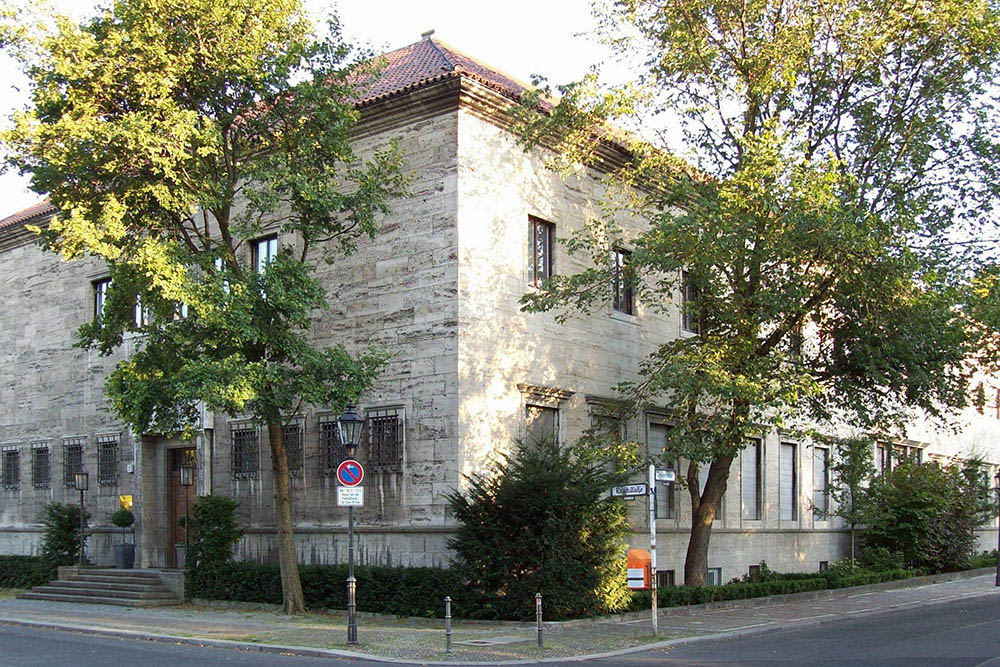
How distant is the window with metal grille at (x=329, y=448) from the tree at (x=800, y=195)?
5105 millimetres

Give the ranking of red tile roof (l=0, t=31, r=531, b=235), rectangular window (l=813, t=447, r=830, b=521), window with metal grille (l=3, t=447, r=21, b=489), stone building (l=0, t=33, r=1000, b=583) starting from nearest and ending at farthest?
stone building (l=0, t=33, r=1000, b=583)
red tile roof (l=0, t=31, r=531, b=235)
window with metal grille (l=3, t=447, r=21, b=489)
rectangular window (l=813, t=447, r=830, b=521)

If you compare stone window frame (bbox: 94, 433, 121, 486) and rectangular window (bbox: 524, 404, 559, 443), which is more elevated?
rectangular window (bbox: 524, 404, 559, 443)

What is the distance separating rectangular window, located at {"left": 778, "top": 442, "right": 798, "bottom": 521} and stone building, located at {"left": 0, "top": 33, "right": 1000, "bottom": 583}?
2.49 meters

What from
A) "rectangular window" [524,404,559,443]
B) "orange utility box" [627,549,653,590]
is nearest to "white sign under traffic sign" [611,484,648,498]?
"orange utility box" [627,549,653,590]

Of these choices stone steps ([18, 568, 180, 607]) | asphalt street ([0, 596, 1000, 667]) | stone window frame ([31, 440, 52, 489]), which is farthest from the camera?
stone window frame ([31, 440, 52, 489])

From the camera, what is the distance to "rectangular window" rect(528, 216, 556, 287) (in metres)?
22.8

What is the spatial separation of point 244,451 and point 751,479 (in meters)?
13.7

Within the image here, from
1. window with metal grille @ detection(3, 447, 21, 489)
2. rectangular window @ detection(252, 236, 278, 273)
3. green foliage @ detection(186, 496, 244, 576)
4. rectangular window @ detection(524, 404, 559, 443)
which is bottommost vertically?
green foliage @ detection(186, 496, 244, 576)

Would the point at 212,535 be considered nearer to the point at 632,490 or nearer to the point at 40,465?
the point at 40,465

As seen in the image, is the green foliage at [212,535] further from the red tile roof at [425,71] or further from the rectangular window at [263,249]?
the red tile roof at [425,71]

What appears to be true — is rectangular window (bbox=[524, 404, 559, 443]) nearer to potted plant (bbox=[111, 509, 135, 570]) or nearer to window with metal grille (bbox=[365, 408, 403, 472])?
window with metal grille (bbox=[365, 408, 403, 472])

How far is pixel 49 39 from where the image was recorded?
1770 cm

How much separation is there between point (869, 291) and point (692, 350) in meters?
3.38

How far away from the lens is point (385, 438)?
21.4 metres
